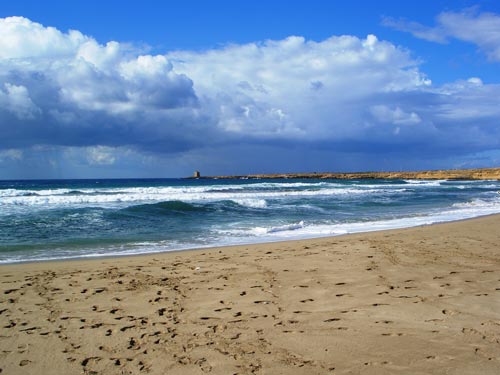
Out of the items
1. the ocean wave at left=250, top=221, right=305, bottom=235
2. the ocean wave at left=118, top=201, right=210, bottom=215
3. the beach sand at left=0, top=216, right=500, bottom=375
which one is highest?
the ocean wave at left=118, top=201, right=210, bottom=215

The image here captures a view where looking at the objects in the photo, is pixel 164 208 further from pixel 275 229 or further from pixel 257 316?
pixel 257 316

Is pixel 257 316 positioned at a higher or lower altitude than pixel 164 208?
lower

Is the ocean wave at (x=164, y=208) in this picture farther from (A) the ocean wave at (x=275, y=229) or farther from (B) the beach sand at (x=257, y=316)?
(B) the beach sand at (x=257, y=316)

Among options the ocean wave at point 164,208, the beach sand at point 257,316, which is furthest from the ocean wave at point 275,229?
the ocean wave at point 164,208

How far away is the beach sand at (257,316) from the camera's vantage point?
350 cm

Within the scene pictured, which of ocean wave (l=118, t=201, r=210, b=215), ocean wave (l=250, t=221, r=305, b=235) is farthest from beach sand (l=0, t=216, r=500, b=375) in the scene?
ocean wave (l=118, t=201, r=210, b=215)

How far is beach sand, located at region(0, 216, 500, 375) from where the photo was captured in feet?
11.5

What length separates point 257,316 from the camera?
461 centimetres

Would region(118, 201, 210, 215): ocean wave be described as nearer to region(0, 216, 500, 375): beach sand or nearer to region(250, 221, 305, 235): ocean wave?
region(250, 221, 305, 235): ocean wave

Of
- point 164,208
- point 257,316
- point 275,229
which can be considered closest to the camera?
point 257,316

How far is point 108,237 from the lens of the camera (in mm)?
12391

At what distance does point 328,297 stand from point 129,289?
9.60 feet

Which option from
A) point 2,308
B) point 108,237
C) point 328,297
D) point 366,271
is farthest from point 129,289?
point 108,237

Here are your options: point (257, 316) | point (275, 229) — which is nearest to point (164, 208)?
point (275, 229)
